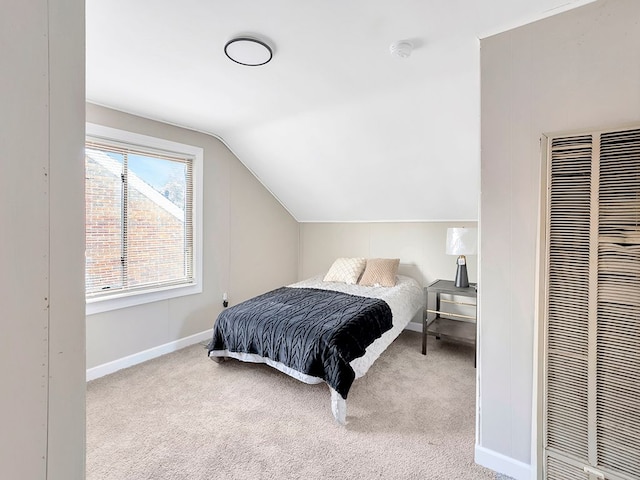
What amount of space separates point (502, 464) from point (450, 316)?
1.93 m

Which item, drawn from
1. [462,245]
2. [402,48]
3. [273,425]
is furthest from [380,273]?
[402,48]

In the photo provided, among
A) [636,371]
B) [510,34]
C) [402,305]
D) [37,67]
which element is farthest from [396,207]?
[37,67]

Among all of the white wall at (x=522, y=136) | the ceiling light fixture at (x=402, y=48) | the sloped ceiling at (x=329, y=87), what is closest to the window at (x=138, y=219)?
the sloped ceiling at (x=329, y=87)

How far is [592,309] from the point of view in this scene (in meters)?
1.36

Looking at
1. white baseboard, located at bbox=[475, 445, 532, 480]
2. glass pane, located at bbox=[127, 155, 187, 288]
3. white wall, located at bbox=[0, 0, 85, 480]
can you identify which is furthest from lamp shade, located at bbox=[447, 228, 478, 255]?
white wall, located at bbox=[0, 0, 85, 480]

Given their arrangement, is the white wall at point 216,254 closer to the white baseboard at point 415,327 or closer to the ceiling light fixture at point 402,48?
the white baseboard at point 415,327

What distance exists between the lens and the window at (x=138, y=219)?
269cm

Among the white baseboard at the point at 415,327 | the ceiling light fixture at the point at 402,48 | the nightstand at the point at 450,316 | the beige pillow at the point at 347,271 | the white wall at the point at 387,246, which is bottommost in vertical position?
the white baseboard at the point at 415,327

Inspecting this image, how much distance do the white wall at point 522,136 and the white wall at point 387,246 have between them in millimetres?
1886

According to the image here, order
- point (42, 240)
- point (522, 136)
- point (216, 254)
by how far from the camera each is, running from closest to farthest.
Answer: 1. point (42, 240)
2. point (522, 136)
3. point (216, 254)

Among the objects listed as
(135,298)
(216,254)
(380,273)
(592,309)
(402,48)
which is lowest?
(135,298)

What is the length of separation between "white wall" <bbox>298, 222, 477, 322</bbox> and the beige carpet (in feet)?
3.72

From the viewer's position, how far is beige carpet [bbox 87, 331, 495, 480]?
1.68 m

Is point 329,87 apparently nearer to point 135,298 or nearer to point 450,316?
point 135,298
